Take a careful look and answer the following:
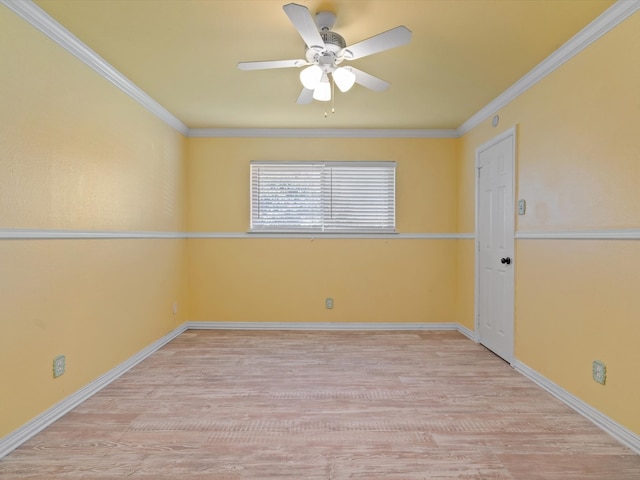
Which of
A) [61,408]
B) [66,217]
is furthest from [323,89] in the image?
[61,408]

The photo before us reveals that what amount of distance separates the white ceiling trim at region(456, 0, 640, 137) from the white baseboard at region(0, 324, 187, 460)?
3.93 metres

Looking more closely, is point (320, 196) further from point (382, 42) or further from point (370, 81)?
point (382, 42)

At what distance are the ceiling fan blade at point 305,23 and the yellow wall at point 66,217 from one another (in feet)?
4.89

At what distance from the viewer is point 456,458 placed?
1.88 meters

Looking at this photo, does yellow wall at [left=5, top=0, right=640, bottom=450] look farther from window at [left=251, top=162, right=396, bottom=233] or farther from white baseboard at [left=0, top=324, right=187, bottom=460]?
window at [left=251, top=162, right=396, bottom=233]

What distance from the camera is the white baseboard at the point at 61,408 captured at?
192cm

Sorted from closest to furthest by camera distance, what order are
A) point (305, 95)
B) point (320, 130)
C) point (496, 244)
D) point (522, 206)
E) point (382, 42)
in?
point (382, 42)
point (305, 95)
point (522, 206)
point (496, 244)
point (320, 130)

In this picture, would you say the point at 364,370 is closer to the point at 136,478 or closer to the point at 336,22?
the point at 136,478

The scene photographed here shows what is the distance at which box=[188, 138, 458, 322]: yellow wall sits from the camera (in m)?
4.44

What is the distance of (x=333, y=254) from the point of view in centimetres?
444

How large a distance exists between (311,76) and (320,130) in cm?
220

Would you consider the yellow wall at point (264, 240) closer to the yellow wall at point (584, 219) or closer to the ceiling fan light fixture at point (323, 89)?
the yellow wall at point (584, 219)

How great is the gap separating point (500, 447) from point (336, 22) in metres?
2.55

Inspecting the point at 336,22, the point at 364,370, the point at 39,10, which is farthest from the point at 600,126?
the point at 39,10
